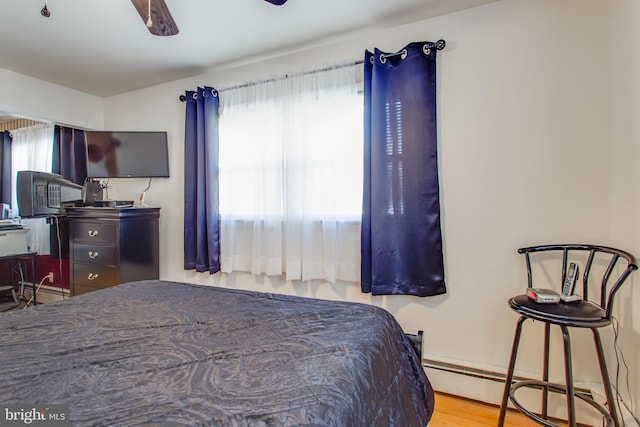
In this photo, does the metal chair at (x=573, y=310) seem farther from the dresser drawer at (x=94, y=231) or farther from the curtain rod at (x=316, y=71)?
the dresser drawer at (x=94, y=231)

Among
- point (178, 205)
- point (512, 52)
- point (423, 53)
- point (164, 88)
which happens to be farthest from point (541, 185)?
point (164, 88)

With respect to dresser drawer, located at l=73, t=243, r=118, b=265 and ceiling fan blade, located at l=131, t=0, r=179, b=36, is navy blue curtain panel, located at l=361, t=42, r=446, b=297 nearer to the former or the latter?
ceiling fan blade, located at l=131, t=0, r=179, b=36

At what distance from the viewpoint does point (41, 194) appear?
8.38 ft

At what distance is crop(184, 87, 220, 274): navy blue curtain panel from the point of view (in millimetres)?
2549

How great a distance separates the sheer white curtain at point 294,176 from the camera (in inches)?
84.4

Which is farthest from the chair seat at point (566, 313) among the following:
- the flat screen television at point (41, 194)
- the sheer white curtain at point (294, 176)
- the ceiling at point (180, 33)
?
the flat screen television at point (41, 194)

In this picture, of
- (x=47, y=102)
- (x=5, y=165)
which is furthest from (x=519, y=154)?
(x=5, y=165)

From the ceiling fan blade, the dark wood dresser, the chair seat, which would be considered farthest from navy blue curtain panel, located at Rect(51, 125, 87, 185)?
the chair seat

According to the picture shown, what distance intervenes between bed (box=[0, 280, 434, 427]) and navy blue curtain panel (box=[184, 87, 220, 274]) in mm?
1180

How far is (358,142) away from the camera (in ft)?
6.92

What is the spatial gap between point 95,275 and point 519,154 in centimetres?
327

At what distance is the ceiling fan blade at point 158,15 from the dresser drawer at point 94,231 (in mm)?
1653

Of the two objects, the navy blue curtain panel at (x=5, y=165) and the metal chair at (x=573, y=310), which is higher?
the navy blue curtain panel at (x=5, y=165)

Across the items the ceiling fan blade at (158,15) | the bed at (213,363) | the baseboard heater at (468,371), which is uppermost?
the ceiling fan blade at (158,15)
